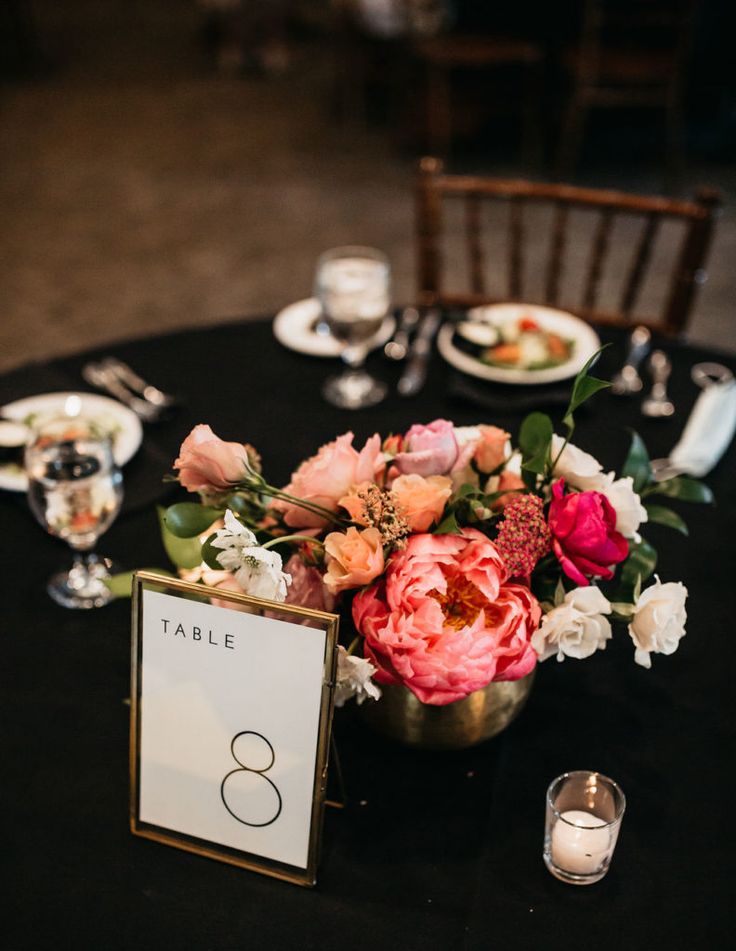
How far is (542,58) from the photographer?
189 inches

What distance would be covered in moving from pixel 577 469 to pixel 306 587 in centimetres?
24

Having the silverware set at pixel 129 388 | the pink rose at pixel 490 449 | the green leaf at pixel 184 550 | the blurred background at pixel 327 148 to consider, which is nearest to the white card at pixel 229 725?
the green leaf at pixel 184 550

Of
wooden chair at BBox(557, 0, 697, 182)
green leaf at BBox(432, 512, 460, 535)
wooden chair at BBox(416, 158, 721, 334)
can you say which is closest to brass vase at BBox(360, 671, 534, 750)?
green leaf at BBox(432, 512, 460, 535)

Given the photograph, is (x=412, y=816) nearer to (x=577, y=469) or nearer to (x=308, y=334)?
(x=577, y=469)

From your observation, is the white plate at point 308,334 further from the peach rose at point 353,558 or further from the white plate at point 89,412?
the peach rose at point 353,558

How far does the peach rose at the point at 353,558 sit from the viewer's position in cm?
76

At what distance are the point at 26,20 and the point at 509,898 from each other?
7450 mm

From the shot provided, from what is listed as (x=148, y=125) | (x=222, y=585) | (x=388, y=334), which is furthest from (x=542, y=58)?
(x=222, y=585)

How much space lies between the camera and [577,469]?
2.70ft

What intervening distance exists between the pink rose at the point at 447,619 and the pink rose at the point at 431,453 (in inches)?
3.0

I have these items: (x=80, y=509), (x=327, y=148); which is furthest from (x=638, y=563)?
(x=327, y=148)

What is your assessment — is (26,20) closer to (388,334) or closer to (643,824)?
(388,334)

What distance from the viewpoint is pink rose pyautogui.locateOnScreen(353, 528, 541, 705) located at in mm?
732

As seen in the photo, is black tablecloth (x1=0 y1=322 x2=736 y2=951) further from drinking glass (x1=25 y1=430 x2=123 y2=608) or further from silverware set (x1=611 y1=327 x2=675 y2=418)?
silverware set (x1=611 y1=327 x2=675 y2=418)
